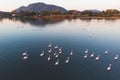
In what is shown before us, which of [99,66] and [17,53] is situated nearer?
[99,66]

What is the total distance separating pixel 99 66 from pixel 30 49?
82.6 feet

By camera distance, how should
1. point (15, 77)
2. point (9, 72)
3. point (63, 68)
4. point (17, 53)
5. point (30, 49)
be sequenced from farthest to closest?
point (30, 49), point (17, 53), point (63, 68), point (9, 72), point (15, 77)

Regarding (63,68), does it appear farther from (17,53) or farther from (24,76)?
(17,53)

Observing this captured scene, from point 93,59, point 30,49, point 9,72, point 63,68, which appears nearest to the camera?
point 9,72

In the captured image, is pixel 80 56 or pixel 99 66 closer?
pixel 99 66

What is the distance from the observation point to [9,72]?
1695 inches

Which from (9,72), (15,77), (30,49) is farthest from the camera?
(30,49)

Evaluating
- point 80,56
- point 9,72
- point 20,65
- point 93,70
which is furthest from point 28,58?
point 93,70

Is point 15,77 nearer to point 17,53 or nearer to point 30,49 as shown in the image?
point 17,53

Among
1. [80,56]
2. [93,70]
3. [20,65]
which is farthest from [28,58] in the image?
[93,70]

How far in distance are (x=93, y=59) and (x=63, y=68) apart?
37.5 feet

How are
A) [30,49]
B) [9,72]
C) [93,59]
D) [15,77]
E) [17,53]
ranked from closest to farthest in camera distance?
[15,77] → [9,72] → [93,59] → [17,53] → [30,49]

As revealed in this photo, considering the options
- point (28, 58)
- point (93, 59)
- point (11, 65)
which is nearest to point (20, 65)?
point (11, 65)

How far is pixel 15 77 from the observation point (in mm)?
40188
